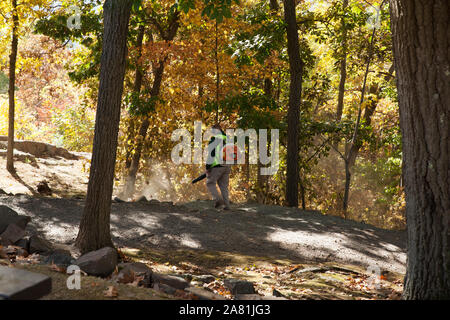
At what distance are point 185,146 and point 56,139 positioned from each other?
12424 mm

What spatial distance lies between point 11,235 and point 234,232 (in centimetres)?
415

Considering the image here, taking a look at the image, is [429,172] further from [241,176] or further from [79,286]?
[241,176]

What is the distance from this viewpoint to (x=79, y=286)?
413cm

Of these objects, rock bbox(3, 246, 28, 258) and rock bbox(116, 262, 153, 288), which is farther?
rock bbox(3, 246, 28, 258)

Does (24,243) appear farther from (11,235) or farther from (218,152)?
(218,152)

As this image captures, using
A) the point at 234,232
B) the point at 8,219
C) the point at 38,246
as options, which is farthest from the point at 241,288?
the point at 8,219

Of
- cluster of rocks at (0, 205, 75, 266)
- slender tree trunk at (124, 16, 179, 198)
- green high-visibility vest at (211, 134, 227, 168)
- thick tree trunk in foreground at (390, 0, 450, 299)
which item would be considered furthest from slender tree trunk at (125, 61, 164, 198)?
thick tree trunk in foreground at (390, 0, 450, 299)

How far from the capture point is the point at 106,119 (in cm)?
620

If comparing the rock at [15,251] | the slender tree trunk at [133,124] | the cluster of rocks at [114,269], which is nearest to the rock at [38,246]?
the cluster of rocks at [114,269]

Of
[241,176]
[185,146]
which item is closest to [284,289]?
[185,146]

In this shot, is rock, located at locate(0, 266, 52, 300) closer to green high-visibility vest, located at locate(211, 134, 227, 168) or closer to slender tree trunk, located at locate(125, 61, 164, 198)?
green high-visibility vest, located at locate(211, 134, 227, 168)

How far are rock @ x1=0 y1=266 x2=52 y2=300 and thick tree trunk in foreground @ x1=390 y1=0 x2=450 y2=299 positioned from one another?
11.3 feet

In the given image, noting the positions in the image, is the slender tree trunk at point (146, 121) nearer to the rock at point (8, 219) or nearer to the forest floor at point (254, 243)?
the forest floor at point (254, 243)

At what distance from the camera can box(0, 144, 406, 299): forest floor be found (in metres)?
5.96
